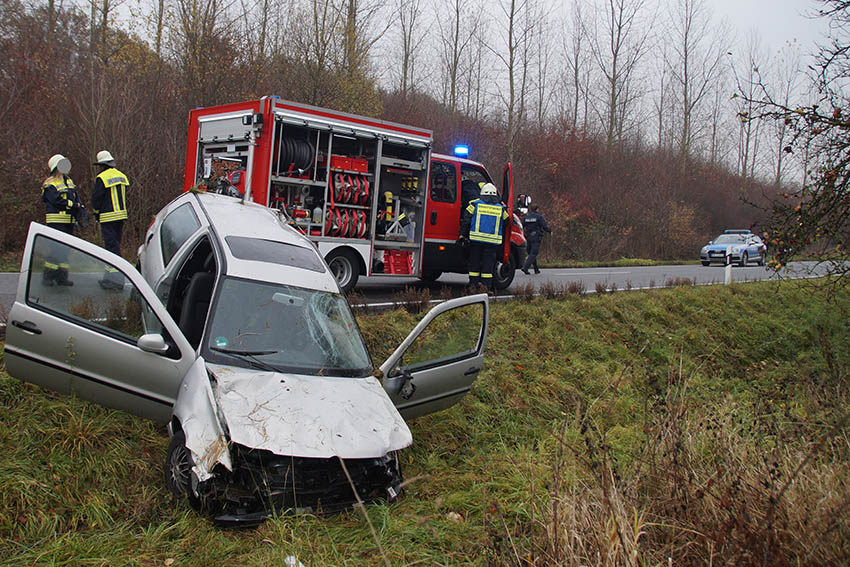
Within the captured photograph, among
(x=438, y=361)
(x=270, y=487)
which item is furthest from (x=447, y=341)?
(x=270, y=487)

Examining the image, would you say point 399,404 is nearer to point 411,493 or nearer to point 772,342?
point 411,493

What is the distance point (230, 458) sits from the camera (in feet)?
12.1

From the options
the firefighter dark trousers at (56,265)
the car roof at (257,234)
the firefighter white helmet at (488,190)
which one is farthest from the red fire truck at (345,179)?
the firefighter dark trousers at (56,265)

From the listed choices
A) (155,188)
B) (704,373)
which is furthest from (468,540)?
(155,188)

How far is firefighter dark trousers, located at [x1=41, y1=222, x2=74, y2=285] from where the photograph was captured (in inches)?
176

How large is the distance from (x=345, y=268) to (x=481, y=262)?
2344 millimetres

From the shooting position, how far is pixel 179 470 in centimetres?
406

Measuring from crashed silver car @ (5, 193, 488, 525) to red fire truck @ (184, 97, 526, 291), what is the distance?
303cm

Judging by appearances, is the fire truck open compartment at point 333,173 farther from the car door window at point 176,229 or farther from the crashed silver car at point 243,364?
the crashed silver car at point 243,364

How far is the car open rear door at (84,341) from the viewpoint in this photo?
4.40 meters

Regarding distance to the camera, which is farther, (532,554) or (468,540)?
(468,540)

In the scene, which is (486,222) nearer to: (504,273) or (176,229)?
(504,273)

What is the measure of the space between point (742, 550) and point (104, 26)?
73.9 ft

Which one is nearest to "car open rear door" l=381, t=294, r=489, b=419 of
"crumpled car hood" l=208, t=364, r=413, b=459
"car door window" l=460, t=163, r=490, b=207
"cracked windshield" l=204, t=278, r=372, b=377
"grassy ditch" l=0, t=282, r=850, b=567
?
"cracked windshield" l=204, t=278, r=372, b=377
